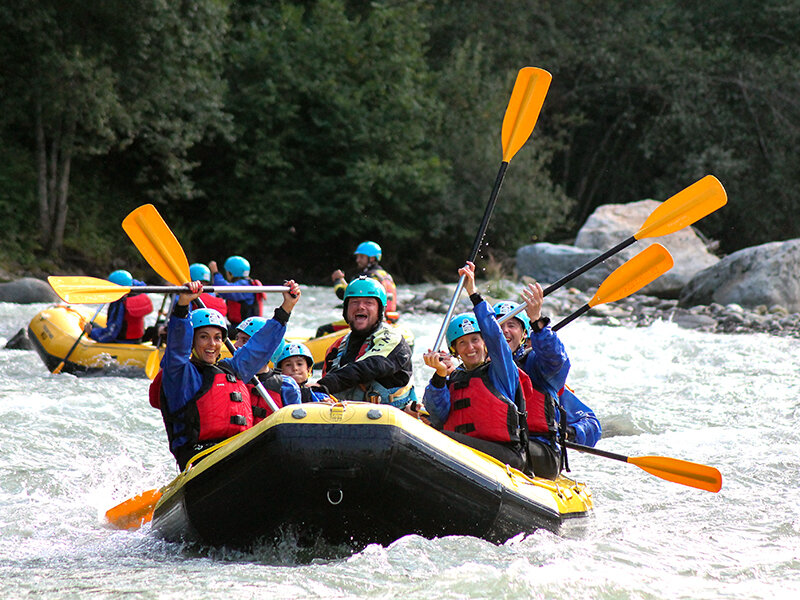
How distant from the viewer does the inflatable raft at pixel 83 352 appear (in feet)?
30.3

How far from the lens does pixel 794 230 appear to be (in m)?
21.9

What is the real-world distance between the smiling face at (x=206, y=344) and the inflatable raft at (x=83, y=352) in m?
4.92

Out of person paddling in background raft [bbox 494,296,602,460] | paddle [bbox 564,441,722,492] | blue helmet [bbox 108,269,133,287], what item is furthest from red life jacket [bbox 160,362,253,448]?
blue helmet [bbox 108,269,133,287]

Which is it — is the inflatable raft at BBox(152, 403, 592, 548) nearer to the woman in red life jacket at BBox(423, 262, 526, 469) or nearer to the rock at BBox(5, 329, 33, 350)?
the woman in red life jacket at BBox(423, 262, 526, 469)

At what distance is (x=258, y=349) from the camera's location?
4402 millimetres

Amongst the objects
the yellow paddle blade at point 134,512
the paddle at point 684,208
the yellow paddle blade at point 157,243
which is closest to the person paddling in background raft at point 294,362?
the yellow paddle blade at point 157,243

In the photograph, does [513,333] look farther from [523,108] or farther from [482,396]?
[523,108]

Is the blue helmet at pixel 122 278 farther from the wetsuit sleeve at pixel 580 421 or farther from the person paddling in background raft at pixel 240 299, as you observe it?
the wetsuit sleeve at pixel 580 421

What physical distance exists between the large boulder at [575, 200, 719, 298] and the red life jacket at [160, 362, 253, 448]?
A: 12582 mm

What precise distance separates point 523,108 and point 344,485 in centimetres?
336

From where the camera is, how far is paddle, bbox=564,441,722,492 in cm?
474

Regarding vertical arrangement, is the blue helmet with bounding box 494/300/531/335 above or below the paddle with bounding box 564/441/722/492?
above

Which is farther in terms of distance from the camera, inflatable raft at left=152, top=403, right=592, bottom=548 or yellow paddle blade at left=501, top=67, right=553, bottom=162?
yellow paddle blade at left=501, top=67, right=553, bottom=162

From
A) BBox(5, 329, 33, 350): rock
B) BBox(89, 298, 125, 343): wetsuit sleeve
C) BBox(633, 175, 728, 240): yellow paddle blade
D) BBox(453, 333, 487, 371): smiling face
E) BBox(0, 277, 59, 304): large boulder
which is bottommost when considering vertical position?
BBox(5, 329, 33, 350): rock
